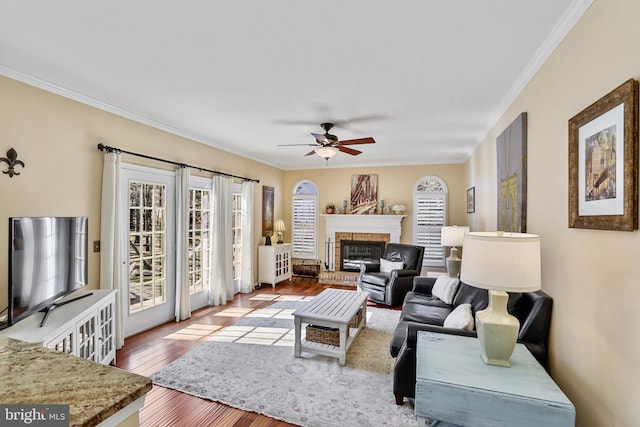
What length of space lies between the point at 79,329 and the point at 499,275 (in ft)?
9.90

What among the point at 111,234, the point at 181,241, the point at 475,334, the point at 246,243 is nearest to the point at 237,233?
the point at 246,243

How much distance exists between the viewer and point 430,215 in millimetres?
6531

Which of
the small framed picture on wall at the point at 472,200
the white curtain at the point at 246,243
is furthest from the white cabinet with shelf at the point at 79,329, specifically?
the small framed picture on wall at the point at 472,200

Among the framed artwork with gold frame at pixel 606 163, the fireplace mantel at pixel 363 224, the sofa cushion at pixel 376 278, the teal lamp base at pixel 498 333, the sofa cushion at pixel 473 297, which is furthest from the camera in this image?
the fireplace mantel at pixel 363 224

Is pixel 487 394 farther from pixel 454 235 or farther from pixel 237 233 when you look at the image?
pixel 237 233

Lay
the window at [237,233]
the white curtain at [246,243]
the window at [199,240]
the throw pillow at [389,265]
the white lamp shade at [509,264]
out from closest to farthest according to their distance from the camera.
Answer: the white lamp shade at [509,264], the window at [199,240], the throw pillow at [389,265], the window at [237,233], the white curtain at [246,243]

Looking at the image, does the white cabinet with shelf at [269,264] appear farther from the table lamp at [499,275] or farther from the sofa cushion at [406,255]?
the table lamp at [499,275]

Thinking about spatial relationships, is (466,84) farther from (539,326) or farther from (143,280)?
(143,280)

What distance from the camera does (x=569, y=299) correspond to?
1.80m

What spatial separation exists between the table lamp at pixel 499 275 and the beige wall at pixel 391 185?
16.1 ft

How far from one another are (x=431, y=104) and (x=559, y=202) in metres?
1.74

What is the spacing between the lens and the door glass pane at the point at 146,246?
3.73m

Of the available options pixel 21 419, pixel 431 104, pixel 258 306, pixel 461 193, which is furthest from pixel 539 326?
pixel 461 193

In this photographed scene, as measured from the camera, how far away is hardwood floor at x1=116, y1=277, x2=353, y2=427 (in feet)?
7.41
